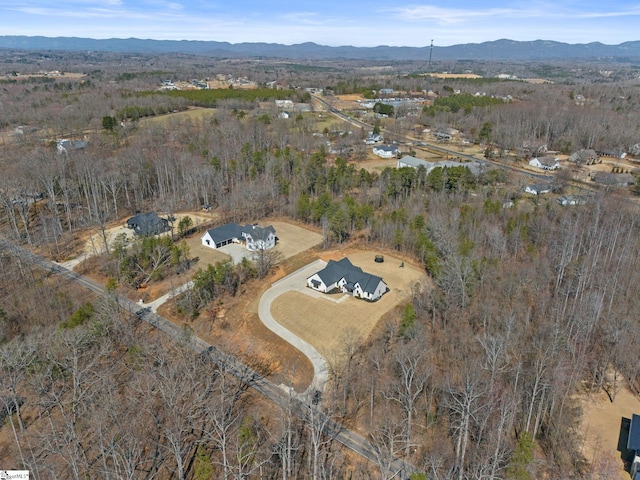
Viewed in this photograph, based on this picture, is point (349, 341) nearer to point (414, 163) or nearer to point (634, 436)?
point (634, 436)

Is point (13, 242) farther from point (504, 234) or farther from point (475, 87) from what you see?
point (475, 87)

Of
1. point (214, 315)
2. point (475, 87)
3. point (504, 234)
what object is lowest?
point (214, 315)

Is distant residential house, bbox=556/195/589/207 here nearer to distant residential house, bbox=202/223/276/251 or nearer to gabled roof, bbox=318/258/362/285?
gabled roof, bbox=318/258/362/285

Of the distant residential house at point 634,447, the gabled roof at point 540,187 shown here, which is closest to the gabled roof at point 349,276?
the distant residential house at point 634,447

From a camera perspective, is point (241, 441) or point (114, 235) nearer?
point (241, 441)

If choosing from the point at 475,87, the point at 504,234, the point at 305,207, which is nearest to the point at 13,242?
the point at 305,207

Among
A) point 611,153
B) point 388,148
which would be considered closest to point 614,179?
point 611,153

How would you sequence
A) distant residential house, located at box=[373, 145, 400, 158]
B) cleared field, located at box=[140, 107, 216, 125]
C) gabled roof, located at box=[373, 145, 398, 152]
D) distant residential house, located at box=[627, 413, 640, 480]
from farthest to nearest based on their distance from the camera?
1. cleared field, located at box=[140, 107, 216, 125]
2. gabled roof, located at box=[373, 145, 398, 152]
3. distant residential house, located at box=[373, 145, 400, 158]
4. distant residential house, located at box=[627, 413, 640, 480]

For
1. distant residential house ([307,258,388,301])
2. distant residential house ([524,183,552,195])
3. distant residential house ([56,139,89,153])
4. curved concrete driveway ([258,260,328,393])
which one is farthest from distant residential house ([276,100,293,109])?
distant residential house ([307,258,388,301])

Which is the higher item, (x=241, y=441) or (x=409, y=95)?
(x=409, y=95)
